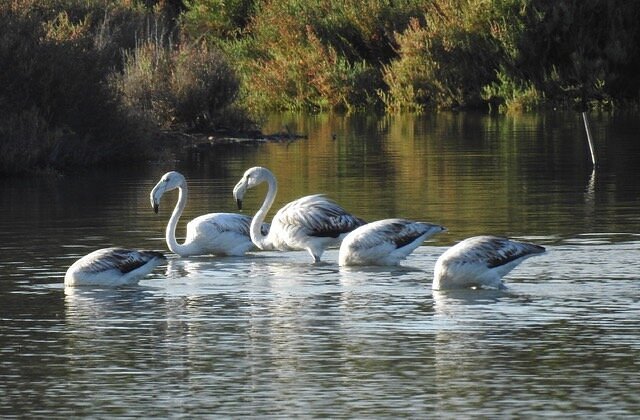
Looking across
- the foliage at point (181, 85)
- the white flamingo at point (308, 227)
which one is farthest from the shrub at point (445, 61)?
the white flamingo at point (308, 227)

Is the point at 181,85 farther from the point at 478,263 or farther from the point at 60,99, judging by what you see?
the point at 478,263

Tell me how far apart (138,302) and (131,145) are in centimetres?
1625

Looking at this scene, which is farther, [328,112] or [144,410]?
[328,112]

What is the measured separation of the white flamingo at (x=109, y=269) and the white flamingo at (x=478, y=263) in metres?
2.40

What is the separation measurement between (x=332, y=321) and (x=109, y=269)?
264 cm

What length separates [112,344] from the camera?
10.7 m

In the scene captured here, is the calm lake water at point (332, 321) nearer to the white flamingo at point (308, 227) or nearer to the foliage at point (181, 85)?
the white flamingo at point (308, 227)

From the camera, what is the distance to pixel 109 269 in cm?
1338

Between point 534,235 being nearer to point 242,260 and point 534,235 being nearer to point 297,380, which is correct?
point 242,260

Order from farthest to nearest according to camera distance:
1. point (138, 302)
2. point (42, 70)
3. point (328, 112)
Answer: point (328, 112) < point (42, 70) < point (138, 302)

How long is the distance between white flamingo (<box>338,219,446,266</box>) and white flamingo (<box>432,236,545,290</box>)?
51.8 inches

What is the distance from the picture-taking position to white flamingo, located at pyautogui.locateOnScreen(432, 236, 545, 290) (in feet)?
41.7

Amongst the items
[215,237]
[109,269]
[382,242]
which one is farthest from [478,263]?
[215,237]

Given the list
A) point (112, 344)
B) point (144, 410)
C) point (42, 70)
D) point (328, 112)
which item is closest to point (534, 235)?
point (112, 344)
